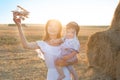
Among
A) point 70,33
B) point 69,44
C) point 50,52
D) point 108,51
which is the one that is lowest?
point 108,51

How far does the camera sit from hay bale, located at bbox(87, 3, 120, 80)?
9164 millimetres

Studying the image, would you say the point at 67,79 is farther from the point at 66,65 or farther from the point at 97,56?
the point at 97,56

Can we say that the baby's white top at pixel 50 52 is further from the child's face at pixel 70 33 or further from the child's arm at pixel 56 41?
the child's face at pixel 70 33

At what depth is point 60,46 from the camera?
5.44 metres

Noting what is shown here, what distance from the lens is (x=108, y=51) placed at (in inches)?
371

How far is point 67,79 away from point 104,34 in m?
4.54

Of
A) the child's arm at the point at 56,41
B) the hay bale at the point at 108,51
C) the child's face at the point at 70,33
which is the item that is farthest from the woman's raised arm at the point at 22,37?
the hay bale at the point at 108,51

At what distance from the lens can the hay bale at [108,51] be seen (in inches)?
361

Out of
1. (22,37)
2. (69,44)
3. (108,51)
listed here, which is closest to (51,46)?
(69,44)

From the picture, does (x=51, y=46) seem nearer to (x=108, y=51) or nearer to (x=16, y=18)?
(x=16, y=18)

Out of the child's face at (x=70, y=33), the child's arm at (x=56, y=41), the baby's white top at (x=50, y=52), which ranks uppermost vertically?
the child's face at (x=70, y=33)

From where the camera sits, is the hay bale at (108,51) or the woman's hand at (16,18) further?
the hay bale at (108,51)

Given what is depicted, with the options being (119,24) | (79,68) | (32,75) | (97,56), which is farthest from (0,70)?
(119,24)

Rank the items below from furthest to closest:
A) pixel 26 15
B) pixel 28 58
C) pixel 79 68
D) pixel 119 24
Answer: pixel 28 58 → pixel 79 68 → pixel 119 24 → pixel 26 15
